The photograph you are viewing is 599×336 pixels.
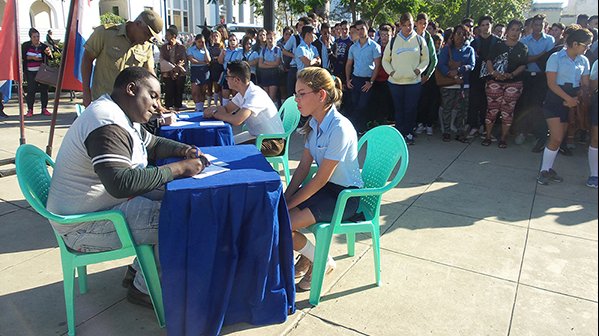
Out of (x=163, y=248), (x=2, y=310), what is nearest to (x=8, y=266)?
(x=2, y=310)

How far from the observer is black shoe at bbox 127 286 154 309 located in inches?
103

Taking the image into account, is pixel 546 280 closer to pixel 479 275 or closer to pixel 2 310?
pixel 479 275

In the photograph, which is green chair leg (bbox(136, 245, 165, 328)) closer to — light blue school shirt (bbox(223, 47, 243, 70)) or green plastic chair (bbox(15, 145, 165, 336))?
green plastic chair (bbox(15, 145, 165, 336))

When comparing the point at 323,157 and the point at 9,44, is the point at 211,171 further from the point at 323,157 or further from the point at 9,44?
the point at 9,44

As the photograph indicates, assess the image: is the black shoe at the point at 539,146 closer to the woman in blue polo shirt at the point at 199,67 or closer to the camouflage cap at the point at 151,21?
the camouflage cap at the point at 151,21

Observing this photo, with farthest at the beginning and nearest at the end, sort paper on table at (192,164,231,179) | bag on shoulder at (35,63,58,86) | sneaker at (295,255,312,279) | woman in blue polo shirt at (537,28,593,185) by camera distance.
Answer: bag on shoulder at (35,63,58,86)
woman in blue polo shirt at (537,28,593,185)
sneaker at (295,255,312,279)
paper on table at (192,164,231,179)

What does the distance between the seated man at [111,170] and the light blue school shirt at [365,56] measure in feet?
16.1

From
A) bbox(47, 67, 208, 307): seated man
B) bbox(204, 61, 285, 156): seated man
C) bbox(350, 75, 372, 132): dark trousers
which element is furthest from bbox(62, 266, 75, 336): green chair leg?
bbox(350, 75, 372, 132): dark trousers

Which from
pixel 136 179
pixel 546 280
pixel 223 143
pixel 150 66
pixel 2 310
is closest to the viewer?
pixel 136 179

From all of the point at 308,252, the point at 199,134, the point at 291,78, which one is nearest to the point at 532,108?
the point at 291,78

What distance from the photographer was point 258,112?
418cm

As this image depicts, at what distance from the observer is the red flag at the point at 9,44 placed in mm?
4816

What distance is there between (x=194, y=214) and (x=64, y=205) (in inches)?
27.2

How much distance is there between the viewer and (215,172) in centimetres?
240
